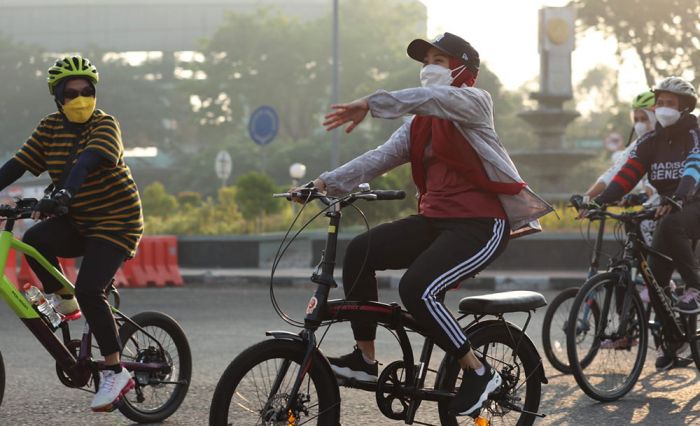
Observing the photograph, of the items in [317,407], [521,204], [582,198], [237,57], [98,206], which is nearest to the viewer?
[317,407]

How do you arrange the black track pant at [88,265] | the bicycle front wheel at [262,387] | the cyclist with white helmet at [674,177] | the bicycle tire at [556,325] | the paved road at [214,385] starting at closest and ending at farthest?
the bicycle front wheel at [262,387]
the black track pant at [88,265]
the paved road at [214,385]
the cyclist with white helmet at [674,177]
the bicycle tire at [556,325]

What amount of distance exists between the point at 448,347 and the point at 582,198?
273cm

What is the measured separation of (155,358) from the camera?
19.0ft

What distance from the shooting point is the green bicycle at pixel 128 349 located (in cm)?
522

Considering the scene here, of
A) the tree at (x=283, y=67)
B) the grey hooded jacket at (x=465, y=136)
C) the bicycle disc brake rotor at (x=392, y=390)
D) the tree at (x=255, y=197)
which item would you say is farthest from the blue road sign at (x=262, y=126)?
the tree at (x=283, y=67)

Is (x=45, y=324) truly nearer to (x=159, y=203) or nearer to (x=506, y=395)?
(x=506, y=395)

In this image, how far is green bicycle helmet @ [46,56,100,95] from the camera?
5410 millimetres

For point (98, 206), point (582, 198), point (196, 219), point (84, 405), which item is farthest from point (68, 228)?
point (196, 219)

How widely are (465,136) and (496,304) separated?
0.71m

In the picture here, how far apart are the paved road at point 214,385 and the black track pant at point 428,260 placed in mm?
1265

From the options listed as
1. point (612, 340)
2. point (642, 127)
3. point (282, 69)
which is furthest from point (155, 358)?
point (282, 69)

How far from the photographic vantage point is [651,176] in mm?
7410

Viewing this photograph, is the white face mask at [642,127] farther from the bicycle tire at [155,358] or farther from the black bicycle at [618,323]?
the bicycle tire at [155,358]

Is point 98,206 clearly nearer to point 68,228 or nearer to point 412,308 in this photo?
point 68,228
